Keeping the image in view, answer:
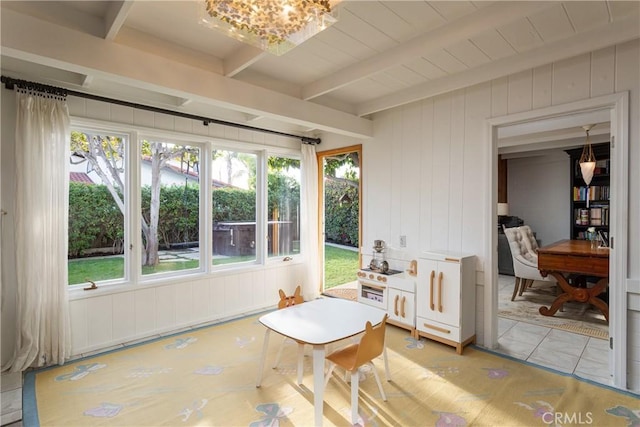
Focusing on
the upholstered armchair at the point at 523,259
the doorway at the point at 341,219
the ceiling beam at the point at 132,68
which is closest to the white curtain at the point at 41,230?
the ceiling beam at the point at 132,68

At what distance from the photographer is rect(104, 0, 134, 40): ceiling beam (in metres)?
1.80

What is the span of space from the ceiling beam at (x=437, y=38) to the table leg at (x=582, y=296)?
329 cm

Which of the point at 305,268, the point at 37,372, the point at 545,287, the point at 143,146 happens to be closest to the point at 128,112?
the point at 143,146

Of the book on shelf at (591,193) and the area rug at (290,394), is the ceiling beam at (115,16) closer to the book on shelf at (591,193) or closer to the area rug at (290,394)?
the area rug at (290,394)

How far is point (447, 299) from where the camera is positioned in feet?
9.96

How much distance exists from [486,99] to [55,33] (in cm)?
344

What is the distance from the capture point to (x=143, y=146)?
3.38 metres

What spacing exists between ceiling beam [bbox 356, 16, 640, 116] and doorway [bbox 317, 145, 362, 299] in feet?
7.96

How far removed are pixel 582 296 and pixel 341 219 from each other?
14.1ft

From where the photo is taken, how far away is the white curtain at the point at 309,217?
4.65 m

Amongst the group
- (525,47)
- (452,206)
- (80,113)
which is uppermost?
(525,47)

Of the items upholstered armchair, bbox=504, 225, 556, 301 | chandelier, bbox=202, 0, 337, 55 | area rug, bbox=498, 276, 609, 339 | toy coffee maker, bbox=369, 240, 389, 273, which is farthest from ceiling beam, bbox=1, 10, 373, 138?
upholstered armchair, bbox=504, 225, 556, 301

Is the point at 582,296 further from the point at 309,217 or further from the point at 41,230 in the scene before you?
the point at 41,230

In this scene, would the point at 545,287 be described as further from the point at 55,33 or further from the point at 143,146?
the point at 55,33
